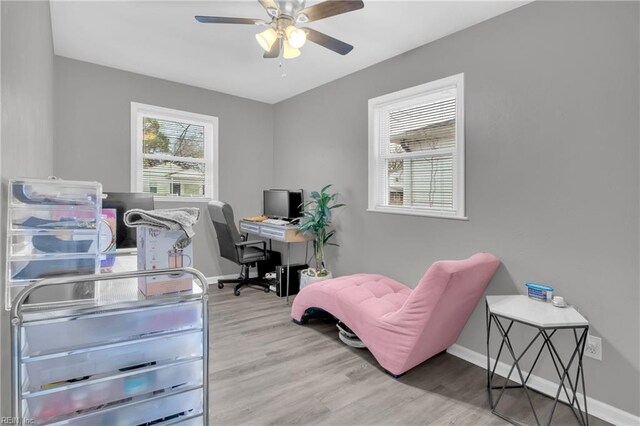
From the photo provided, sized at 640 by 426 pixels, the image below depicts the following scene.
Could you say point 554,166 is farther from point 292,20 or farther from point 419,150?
point 292,20

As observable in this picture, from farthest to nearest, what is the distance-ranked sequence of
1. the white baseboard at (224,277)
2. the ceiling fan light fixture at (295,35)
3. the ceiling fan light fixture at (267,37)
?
the white baseboard at (224,277), the ceiling fan light fixture at (267,37), the ceiling fan light fixture at (295,35)

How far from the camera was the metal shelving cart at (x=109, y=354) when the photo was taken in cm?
89

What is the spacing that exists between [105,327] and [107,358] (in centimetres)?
10

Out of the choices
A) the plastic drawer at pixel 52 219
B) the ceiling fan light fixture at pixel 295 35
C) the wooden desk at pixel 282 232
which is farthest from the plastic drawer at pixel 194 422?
the wooden desk at pixel 282 232

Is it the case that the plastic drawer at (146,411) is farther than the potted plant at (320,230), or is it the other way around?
the potted plant at (320,230)

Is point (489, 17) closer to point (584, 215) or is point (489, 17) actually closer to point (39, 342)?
point (584, 215)

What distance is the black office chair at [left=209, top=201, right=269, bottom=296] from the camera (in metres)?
3.99

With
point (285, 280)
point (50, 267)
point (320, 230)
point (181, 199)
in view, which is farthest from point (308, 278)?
point (50, 267)

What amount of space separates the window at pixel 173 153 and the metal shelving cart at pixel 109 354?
3.31m

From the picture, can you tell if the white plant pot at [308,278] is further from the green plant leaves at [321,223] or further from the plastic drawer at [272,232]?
the plastic drawer at [272,232]

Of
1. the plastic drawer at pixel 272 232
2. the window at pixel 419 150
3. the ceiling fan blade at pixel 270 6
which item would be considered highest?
the ceiling fan blade at pixel 270 6

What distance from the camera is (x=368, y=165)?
359cm

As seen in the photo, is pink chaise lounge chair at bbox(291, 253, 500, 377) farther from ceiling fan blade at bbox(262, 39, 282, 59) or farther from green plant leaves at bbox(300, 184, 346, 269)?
ceiling fan blade at bbox(262, 39, 282, 59)

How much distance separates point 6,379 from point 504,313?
219 cm
